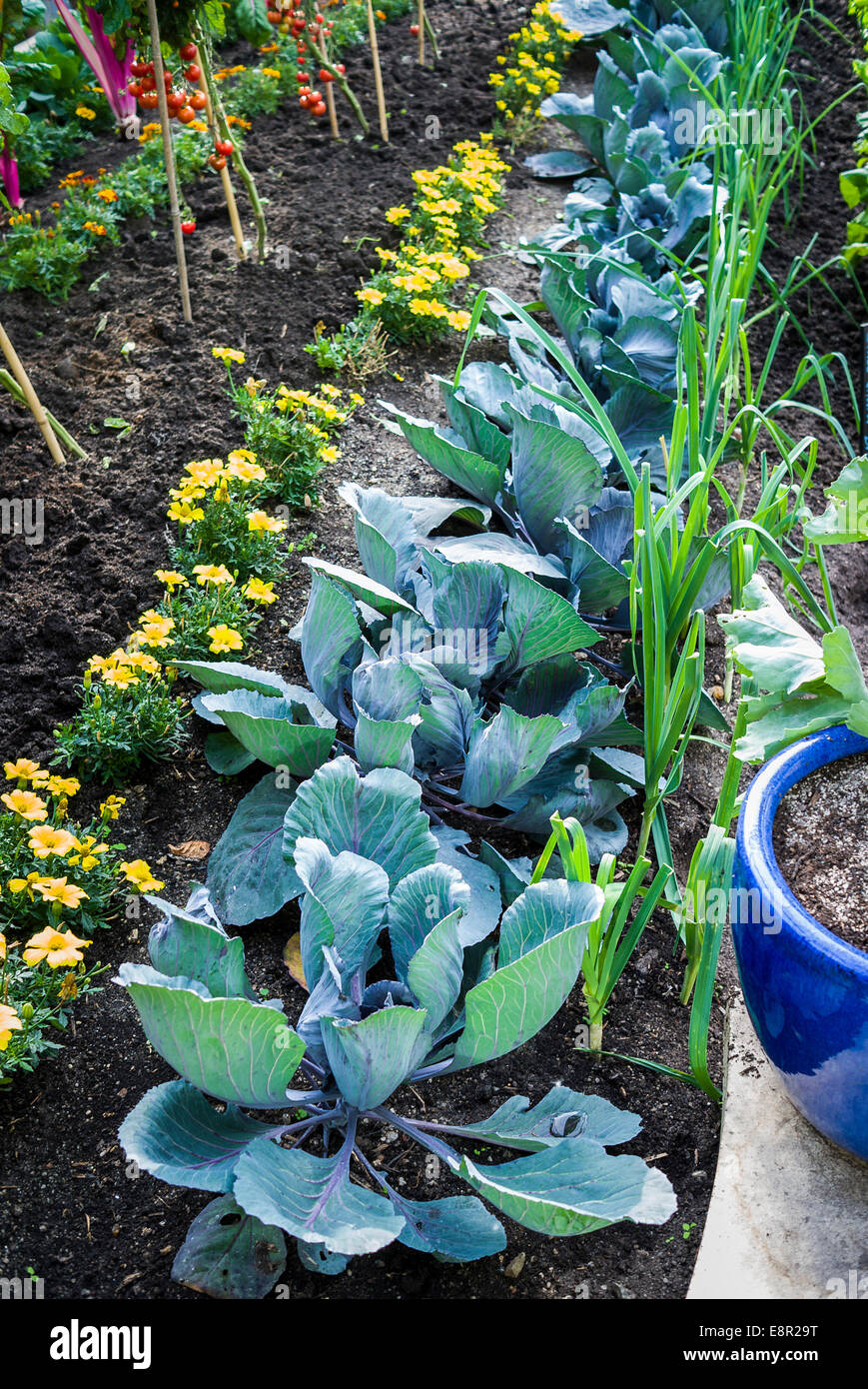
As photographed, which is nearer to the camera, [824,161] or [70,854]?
[70,854]

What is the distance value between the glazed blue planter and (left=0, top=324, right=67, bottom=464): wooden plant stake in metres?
1.85

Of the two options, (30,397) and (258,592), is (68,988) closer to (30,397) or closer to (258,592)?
(258,592)

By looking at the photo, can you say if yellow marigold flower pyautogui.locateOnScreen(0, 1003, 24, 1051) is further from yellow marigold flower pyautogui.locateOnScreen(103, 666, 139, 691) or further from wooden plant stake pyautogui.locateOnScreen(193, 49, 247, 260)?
wooden plant stake pyautogui.locateOnScreen(193, 49, 247, 260)

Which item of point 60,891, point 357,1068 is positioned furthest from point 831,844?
point 60,891

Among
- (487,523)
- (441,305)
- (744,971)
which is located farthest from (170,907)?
(441,305)

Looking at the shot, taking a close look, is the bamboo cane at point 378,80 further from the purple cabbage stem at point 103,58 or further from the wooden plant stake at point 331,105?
the purple cabbage stem at point 103,58

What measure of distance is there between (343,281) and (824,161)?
248 centimetres

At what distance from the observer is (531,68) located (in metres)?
4.33

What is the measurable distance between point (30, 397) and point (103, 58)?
6.35 feet

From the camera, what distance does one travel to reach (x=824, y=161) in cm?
446

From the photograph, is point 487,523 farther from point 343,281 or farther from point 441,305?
point 343,281

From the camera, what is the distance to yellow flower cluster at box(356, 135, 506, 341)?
300 centimetres

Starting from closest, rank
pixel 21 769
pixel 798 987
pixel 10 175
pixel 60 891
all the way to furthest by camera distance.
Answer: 1. pixel 798 987
2. pixel 60 891
3. pixel 21 769
4. pixel 10 175

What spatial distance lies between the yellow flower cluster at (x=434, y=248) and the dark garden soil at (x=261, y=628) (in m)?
0.10
